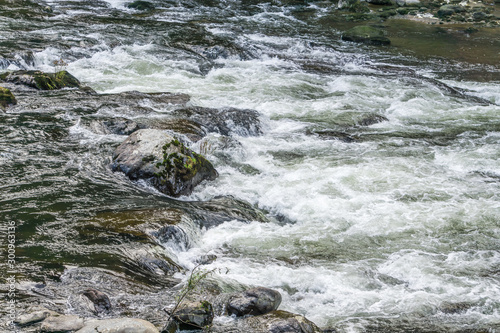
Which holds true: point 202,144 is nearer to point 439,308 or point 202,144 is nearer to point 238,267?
point 238,267

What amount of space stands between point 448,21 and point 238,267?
71.3ft

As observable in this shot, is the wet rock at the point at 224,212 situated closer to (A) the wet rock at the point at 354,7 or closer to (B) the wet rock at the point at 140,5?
(B) the wet rock at the point at 140,5

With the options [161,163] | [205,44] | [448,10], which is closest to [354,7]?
[448,10]

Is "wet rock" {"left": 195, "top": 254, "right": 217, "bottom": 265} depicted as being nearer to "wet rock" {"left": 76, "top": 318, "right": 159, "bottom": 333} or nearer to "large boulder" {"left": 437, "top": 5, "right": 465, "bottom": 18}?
"wet rock" {"left": 76, "top": 318, "right": 159, "bottom": 333}

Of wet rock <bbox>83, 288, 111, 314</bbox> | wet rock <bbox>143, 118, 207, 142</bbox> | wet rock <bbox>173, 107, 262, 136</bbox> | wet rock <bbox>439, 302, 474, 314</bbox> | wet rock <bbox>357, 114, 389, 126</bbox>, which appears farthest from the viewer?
wet rock <bbox>357, 114, 389, 126</bbox>

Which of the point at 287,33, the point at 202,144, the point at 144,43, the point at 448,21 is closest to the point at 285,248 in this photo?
the point at 202,144

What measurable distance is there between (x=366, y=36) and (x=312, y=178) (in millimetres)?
12577

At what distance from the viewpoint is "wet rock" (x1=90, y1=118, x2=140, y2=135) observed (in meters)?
9.65

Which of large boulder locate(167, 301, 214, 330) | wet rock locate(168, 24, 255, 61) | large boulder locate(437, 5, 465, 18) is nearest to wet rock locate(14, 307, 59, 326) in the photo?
large boulder locate(167, 301, 214, 330)

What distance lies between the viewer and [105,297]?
15.9 ft

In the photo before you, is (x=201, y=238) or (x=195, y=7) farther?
(x=195, y=7)

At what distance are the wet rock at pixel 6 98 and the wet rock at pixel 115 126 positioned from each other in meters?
1.98

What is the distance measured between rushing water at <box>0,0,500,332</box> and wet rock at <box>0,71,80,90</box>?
2.68 feet

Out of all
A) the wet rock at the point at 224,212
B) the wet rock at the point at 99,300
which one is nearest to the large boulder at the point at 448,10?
the wet rock at the point at 224,212
